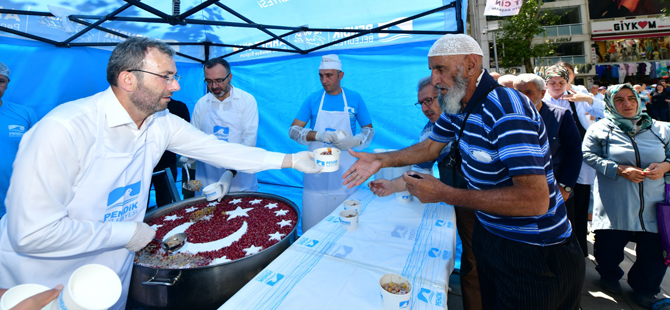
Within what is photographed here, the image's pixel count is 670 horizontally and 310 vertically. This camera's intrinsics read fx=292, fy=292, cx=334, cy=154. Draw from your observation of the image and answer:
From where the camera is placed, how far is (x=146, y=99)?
1.81 meters

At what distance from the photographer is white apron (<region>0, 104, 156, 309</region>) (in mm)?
1664

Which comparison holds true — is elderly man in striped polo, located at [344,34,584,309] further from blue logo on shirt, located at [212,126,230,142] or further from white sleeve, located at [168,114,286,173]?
blue logo on shirt, located at [212,126,230,142]

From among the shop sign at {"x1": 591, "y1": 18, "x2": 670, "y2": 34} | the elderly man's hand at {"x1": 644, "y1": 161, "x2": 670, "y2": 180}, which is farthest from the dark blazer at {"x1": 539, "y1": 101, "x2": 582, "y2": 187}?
the shop sign at {"x1": 591, "y1": 18, "x2": 670, "y2": 34}

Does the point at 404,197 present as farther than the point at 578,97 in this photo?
No

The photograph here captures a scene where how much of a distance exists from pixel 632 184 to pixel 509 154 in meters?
2.83

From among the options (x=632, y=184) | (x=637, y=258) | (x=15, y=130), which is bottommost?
→ (x=637, y=258)

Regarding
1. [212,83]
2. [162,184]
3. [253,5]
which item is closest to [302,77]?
[253,5]

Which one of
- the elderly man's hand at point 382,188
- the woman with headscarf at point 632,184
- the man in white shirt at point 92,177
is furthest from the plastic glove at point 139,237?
the woman with headscarf at point 632,184

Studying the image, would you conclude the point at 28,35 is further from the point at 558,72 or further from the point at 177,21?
the point at 558,72

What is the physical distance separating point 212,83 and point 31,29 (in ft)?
8.98

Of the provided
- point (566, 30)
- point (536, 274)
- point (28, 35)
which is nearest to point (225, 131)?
point (28, 35)

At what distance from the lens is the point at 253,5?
13.8ft

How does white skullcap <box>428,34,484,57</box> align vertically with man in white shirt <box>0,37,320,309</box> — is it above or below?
above

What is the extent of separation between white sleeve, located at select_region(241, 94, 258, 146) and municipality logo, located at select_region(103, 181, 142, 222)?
7.27ft
